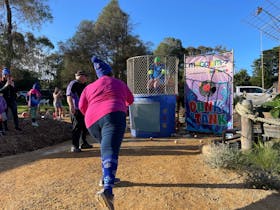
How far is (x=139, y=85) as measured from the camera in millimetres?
8414

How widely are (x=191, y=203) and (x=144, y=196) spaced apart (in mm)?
574

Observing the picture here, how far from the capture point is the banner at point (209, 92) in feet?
26.2

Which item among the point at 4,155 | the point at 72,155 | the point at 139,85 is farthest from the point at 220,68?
the point at 4,155

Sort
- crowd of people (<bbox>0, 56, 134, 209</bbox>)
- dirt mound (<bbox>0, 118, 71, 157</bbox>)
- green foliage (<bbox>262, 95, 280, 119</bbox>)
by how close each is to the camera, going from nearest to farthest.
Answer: crowd of people (<bbox>0, 56, 134, 209</bbox>)
green foliage (<bbox>262, 95, 280, 119</bbox>)
dirt mound (<bbox>0, 118, 71, 157</bbox>)

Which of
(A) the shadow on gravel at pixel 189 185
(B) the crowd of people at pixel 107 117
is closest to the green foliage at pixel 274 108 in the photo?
(A) the shadow on gravel at pixel 189 185

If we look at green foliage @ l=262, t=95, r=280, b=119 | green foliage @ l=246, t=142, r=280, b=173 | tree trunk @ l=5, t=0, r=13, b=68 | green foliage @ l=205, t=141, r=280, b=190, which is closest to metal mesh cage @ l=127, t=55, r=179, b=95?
green foliage @ l=262, t=95, r=280, b=119

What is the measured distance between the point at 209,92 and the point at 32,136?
5005 millimetres

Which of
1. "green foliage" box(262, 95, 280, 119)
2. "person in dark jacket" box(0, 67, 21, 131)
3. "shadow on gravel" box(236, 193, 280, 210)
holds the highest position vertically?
"person in dark jacket" box(0, 67, 21, 131)

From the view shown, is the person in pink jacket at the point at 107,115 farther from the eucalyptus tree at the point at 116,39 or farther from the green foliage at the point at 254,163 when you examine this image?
the eucalyptus tree at the point at 116,39

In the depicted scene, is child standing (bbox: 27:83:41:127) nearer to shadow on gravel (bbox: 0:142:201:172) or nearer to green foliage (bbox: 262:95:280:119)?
shadow on gravel (bbox: 0:142:201:172)

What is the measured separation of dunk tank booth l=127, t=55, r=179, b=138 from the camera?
8.08 meters

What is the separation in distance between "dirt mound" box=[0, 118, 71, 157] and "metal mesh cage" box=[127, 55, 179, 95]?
2785 millimetres

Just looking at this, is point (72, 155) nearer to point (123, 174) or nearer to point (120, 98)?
point (123, 174)

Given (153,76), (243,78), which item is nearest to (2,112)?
(153,76)
